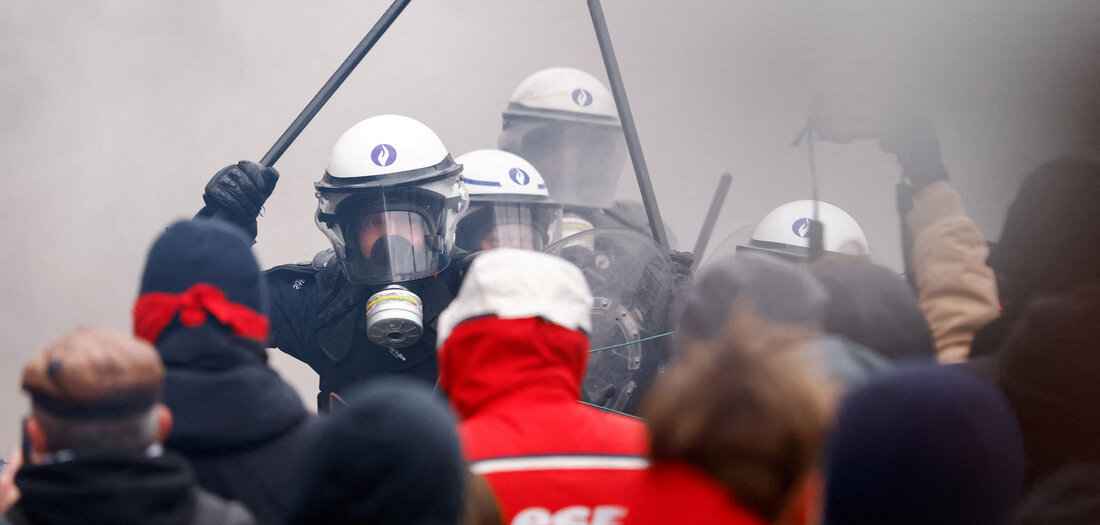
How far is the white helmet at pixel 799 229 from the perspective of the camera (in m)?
4.39

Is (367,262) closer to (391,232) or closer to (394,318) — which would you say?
(391,232)

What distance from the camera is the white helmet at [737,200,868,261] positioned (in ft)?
14.4

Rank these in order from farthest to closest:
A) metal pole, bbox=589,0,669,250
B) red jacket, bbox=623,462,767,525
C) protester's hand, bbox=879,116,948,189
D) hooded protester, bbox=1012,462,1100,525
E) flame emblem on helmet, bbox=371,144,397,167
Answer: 1. metal pole, bbox=589,0,669,250
2. flame emblem on helmet, bbox=371,144,397,167
3. protester's hand, bbox=879,116,948,189
4. hooded protester, bbox=1012,462,1100,525
5. red jacket, bbox=623,462,767,525

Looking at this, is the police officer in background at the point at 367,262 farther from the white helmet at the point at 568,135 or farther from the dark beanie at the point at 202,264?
the white helmet at the point at 568,135

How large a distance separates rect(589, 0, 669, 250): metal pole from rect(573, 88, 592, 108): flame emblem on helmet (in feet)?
5.60

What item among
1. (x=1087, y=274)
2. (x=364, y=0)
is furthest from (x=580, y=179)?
(x=1087, y=274)

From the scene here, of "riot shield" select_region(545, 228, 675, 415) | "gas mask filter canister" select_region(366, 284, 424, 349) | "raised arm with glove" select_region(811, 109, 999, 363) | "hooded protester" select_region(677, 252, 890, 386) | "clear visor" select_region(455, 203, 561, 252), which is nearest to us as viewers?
"hooded protester" select_region(677, 252, 890, 386)

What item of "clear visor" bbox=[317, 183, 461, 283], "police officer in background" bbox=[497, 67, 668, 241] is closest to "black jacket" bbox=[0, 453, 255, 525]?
"clear visor" bbox=[317, 183, 461, 283]

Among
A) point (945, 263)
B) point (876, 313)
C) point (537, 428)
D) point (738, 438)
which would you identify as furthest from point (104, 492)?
point (945, 263)

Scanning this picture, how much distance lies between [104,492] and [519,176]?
120 inches

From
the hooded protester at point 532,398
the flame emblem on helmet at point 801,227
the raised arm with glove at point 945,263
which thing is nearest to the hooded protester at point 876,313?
the raised arm with glove at point 945,263

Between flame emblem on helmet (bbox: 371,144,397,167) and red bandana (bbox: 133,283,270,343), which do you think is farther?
flame emblem on helmet (bbox: 371,144,397,167)

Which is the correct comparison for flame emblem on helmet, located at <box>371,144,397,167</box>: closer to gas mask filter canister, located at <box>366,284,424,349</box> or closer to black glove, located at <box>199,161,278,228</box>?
black glove, located at <box>199,161,278,228</box>

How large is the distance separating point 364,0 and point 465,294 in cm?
418
